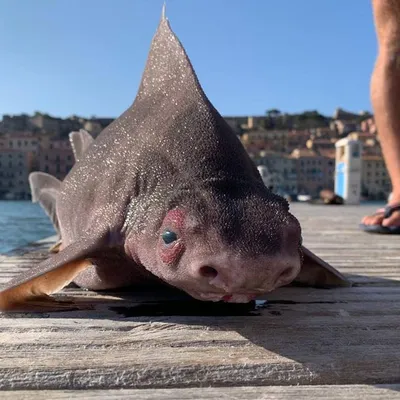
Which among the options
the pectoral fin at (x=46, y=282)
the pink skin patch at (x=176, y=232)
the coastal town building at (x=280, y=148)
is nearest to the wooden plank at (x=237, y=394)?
the pink skin patch at (x=176, y=232)

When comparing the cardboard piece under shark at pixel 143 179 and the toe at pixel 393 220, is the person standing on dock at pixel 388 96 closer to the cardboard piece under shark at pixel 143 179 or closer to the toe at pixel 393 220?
the toe at pixel 393 220

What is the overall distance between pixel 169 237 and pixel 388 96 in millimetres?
3623

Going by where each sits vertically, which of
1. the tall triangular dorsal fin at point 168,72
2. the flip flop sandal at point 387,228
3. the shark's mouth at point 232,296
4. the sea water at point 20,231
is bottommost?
the sea water at point 20,231

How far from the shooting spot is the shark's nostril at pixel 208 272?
143 cm

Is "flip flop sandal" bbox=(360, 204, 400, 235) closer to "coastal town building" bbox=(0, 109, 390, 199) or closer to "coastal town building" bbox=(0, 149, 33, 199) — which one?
"coastal town building" bbox=(0, 109, 390, 199)

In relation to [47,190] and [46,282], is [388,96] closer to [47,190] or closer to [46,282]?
[47,190]

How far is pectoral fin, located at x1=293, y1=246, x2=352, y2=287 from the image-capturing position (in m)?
2.25

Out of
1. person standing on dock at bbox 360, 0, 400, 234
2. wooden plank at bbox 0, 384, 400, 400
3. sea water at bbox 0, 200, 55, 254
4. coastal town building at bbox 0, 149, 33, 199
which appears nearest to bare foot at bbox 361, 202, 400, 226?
person standing on dock at bbox 360, 0, 400, 234

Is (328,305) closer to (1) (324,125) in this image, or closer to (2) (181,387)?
(2) (181,387)

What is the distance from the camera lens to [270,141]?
87.9 meters

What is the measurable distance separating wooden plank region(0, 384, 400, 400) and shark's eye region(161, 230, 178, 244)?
49 cm

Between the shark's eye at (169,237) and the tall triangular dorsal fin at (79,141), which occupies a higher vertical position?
the tall triangular dorsal fin at (79,141)

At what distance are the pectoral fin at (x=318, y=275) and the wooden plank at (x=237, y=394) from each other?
1073mm

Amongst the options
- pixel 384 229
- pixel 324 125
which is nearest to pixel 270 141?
pixel 324 125
